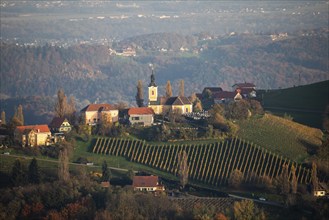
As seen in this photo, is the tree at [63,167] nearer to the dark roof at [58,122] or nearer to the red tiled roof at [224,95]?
the dark roof at [58,122]

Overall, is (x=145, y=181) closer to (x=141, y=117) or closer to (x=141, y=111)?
(x=141, y=117)

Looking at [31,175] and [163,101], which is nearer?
[31,175]

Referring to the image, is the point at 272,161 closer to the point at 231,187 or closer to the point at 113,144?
the point at 231,187

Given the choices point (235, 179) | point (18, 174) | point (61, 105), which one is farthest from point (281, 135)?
point (18, 174)

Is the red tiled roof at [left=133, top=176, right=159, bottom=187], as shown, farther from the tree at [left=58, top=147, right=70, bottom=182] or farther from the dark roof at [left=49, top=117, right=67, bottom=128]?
the dark roof at [left=49, top=117, right=67, bottom=128]

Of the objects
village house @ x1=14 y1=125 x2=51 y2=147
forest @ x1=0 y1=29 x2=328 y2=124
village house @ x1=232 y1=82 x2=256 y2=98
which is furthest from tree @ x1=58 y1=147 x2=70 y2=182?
forest @ x1=0 y1=29 x2=328 y2=124

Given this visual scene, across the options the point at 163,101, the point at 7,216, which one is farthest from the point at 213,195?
the point at 163,101
